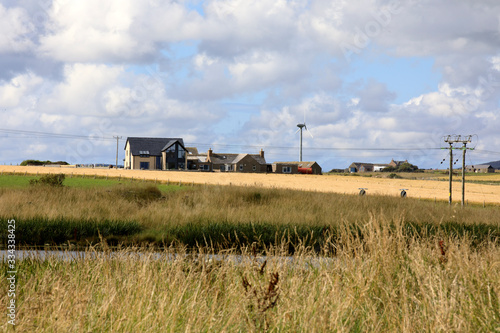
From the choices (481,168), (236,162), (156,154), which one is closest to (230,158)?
(236,162)

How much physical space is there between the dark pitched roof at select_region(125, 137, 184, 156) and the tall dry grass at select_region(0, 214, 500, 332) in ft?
280

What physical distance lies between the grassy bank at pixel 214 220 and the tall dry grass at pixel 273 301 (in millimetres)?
2474

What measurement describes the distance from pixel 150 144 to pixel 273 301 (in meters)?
90.9

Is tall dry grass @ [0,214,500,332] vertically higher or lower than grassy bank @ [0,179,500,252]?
higher

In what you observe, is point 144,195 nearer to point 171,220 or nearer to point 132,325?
point 171,220

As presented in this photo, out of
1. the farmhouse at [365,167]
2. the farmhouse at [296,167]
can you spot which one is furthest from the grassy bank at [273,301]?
the farmhouse at [365,167]

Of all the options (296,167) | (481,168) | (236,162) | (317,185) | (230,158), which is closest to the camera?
(317,185)

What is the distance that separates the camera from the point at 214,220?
59.2ft

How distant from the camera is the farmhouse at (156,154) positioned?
91438mm

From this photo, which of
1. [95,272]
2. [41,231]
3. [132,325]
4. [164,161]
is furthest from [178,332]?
[164,161]

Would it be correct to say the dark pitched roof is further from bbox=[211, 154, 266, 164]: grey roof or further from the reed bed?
the reed bed

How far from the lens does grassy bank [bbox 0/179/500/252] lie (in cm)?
1488

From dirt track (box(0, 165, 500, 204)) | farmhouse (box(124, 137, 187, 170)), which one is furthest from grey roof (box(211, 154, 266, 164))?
dirt track (box(0, 165, 500, 204))

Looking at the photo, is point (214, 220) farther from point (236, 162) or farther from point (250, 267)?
point (236, 162)
